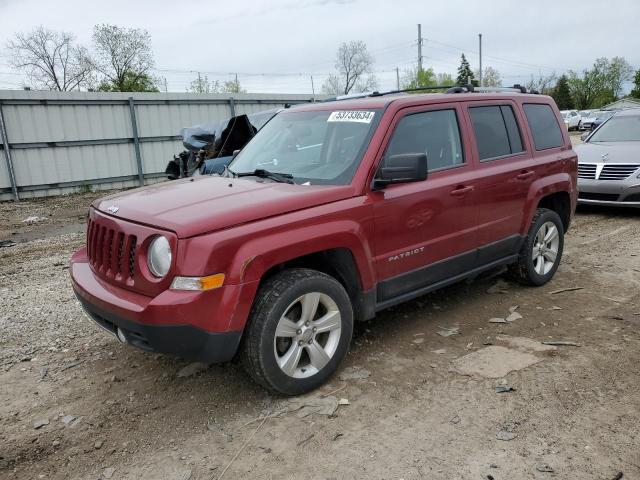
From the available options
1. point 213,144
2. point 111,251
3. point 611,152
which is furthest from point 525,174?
point 213,144

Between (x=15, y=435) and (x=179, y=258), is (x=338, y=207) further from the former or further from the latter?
(x=15, y=435)

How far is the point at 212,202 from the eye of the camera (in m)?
3.26

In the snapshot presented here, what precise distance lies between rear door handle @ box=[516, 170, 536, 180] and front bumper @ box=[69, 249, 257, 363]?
286cm

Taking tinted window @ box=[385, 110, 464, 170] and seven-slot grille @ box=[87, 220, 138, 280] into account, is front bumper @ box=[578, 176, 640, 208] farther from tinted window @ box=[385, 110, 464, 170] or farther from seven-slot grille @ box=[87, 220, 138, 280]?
seven-slot grille @ box=[87, 220, 138, 280]

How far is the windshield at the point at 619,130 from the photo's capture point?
9484 mm

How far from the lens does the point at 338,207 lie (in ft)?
11.3

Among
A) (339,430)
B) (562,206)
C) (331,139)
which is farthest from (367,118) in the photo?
(562,206)

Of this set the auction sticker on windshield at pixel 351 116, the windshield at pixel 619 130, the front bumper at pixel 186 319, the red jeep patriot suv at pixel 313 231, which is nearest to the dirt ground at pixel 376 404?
the red jeep patriot suv at pixel 313 231

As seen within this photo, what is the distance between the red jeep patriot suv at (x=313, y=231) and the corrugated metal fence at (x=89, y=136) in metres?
10.9

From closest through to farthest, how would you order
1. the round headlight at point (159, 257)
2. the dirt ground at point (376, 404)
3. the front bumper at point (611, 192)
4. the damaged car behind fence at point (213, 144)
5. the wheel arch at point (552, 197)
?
the dirt ground at point (376, 404) < the round headlight at point (159, 257) < the wheel arch at point (552, 197) < the front bumper at point (611, 192) < the damaged car behind fence at point (213, 144)

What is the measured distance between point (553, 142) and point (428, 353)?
2.74 metres

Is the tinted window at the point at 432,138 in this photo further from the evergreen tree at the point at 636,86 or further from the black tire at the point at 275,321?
the evergreen tree at the point at 636,86

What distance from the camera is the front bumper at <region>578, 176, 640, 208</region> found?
8.31 meters

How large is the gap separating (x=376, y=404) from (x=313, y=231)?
45.3 inches
